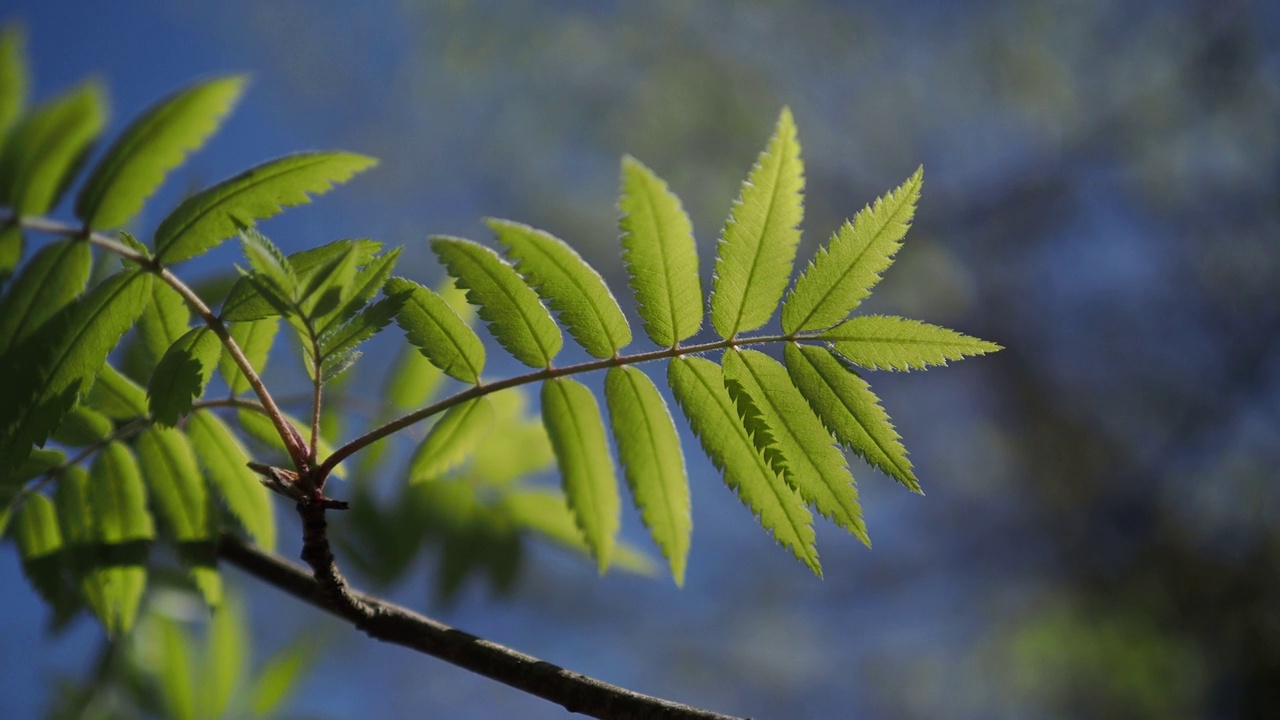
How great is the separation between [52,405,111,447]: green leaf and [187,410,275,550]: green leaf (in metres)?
0.11

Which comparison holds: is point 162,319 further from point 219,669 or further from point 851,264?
point 219,669

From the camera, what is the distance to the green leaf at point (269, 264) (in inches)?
36.8

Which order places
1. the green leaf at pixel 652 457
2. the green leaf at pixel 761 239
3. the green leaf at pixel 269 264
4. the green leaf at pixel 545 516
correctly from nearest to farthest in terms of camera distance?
the green leaf at pixel 269 264, the green leaf at pixel 761 239, the green leaf at pixel 652 457, the green leaf at pixel 545 516

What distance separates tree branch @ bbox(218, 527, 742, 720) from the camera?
0.98m

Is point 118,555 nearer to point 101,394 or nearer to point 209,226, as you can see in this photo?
point 101,394

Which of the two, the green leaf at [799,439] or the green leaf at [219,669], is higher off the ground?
the green leaf at [799,439]

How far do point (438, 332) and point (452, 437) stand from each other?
0.62 ft

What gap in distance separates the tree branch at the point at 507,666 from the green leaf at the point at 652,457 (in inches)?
8.7

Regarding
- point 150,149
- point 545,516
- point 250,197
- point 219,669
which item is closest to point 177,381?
point 250,197

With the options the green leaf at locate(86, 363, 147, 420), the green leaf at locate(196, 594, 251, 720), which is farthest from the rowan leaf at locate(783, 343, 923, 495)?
A: the green leaf at locate(196, 594, 251, 720)

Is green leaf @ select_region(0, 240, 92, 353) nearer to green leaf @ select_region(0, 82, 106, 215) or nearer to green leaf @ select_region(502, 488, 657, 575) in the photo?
green leaf @ select_region(0, 82, 106, 215)

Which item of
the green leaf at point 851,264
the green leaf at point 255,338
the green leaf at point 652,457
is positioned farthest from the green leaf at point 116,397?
the green leaf at point 851,264

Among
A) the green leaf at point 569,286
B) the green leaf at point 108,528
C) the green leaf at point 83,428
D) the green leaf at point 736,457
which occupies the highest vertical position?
the green leaf at point 569,286

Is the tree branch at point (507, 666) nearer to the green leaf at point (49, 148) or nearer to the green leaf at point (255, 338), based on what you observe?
the green leaf at point (255, 338)
